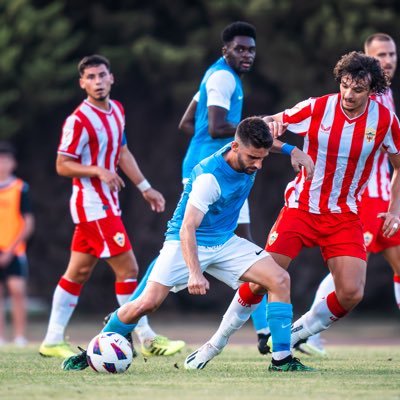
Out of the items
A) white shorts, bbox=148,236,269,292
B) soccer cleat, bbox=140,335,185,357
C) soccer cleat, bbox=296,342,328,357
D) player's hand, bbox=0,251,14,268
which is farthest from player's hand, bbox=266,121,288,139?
player's hand, bbox=0,251,14,268

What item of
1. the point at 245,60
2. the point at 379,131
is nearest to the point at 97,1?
the point at 245,60

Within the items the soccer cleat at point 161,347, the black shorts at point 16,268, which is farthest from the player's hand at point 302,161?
the black shorts at point 16,268

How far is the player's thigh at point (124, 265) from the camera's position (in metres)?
9.80

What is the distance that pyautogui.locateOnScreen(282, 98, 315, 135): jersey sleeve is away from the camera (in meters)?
8.43

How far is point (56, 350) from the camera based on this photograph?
9.85 m

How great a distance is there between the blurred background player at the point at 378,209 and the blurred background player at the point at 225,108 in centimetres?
60

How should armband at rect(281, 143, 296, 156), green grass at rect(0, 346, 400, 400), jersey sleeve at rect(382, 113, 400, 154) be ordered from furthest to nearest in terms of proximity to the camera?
jersey sleeve at rect(382, 113, 400, 154) < armband at rect(281, 143, 296, 156) < green grass at rect(0, 346, 400, 400)

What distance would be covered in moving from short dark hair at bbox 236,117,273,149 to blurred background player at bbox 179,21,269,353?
176 cm

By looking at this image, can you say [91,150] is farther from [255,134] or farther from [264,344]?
[255,134]

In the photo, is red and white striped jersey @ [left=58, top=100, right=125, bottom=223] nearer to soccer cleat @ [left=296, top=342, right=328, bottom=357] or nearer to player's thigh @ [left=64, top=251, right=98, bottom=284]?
player's thigh @ [left=64, top=251, right=98, bottom=284]

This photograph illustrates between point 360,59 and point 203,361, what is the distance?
2.50m

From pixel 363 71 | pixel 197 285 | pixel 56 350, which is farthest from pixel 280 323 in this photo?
pixel 56 350

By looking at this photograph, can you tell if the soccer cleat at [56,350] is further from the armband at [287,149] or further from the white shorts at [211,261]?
the armband at [287,149]

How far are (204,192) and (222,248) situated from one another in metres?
0.55
